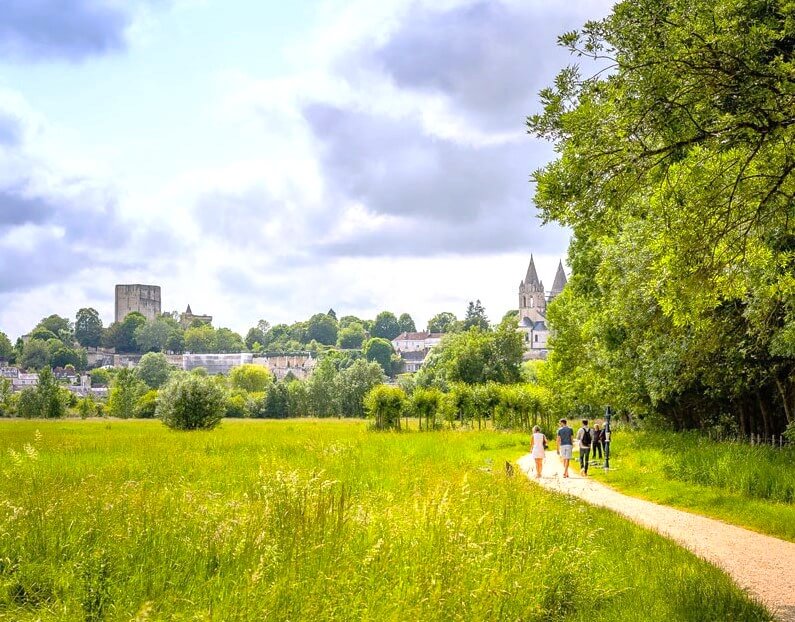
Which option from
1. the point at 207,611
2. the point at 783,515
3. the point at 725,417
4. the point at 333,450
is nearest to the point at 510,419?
the point at 725,417

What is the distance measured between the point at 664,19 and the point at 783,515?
8.89 metres

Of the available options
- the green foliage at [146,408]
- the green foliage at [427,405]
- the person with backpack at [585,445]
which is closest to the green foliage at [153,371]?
the green foliage at [146,408]

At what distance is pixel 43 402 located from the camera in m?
74.6

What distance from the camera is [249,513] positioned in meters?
8.02

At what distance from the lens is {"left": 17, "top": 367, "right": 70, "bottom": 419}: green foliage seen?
7450cm

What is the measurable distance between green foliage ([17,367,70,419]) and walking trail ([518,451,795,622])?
6870 centimetres

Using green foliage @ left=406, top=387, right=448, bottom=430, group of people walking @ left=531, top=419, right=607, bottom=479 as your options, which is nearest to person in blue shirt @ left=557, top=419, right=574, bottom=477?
group of people walking @ left=531, top=419, right=607, bottom=479

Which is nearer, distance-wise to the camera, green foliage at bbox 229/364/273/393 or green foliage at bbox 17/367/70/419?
green foliage at bbox 17/367/70/419

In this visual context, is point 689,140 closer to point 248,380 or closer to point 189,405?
point 189,405

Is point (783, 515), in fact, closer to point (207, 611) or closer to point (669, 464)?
point (669, 464)

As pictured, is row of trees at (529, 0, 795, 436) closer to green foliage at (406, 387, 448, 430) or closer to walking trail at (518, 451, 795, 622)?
walking trail at (518, 451, 795, 622)

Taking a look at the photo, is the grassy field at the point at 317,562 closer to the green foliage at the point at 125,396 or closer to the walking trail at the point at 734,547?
the walking trail at the point at 734,547

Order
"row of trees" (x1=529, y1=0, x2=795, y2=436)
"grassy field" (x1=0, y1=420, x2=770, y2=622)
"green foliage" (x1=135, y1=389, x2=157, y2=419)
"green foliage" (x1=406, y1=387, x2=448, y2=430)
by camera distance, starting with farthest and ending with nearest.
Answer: "green foliage" (x1=135, y1=389, x2=157, y2=419) < "green foliage" (x1=406, y1=387, x2=448, y2=430) < "row of trees" (x1=529, y1=0, x2=795, y2=436) < "grassy field" (x1=0, y1=420, x2=770, y2=622)

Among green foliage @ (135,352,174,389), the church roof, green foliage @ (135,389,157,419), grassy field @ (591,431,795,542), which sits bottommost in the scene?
green foliage @ (135,389,157,419)
